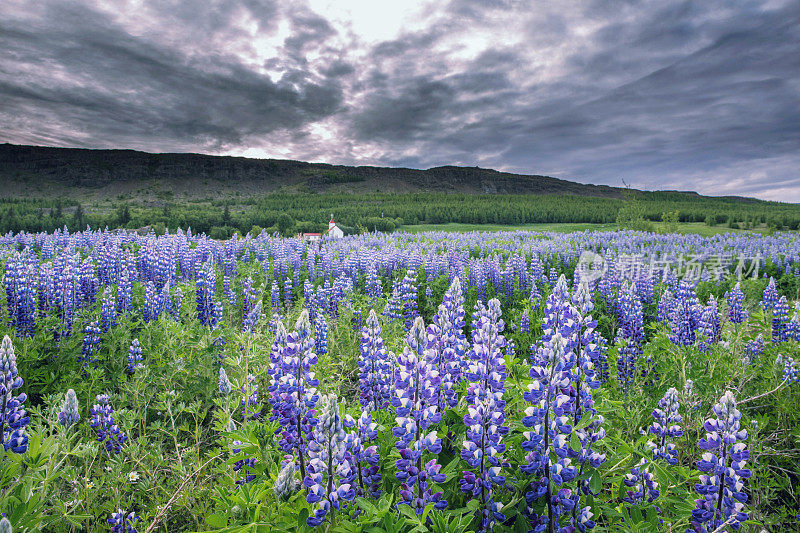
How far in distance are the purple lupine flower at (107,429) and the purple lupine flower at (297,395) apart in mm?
2325

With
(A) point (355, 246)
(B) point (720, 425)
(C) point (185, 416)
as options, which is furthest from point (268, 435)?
(A) point (355, 246)

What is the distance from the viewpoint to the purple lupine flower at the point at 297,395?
2.05 meters

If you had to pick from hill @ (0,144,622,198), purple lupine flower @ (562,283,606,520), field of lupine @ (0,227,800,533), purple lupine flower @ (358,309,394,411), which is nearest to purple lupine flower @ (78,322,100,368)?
field of lupine @ (0,227,800,533)

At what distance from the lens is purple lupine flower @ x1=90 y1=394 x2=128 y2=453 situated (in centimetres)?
344

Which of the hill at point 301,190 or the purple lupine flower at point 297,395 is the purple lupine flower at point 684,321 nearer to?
the purple lupine flower at point 297,395

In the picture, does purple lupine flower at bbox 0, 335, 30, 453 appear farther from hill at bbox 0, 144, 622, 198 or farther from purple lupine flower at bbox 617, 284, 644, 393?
hill at bbox 0, 144, 622, 198

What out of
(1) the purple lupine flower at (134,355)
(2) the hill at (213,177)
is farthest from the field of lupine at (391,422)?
(2) the hill at (213,177)

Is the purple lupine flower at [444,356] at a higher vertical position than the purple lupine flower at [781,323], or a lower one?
higher

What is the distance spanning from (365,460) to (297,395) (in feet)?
1.61

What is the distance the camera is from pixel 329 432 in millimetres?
1715

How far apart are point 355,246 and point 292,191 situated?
323 ft

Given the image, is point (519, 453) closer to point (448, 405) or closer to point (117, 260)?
point (448, 405)

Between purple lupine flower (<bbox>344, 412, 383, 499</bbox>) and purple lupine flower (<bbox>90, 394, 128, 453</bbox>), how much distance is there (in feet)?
8.84

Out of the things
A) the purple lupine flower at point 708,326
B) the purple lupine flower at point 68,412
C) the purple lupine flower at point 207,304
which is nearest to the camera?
the purple lupine flower at point 68,412
